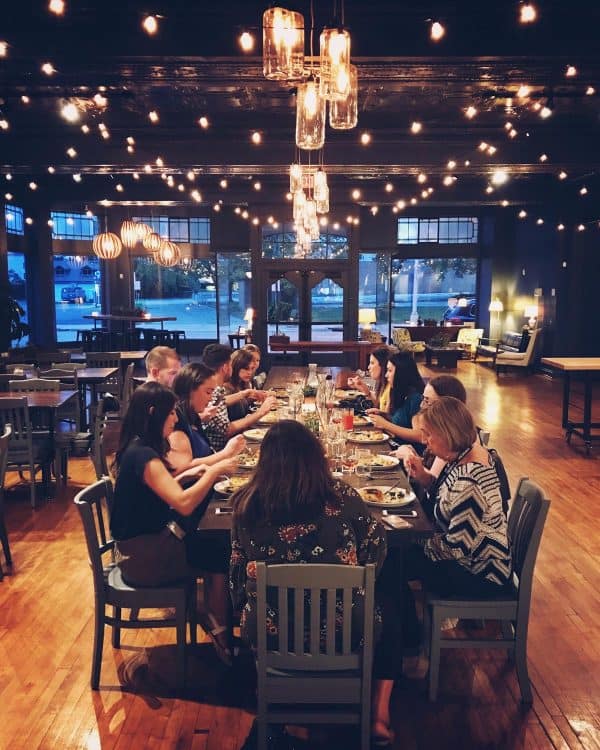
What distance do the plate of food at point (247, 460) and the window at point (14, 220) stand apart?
42.7 feet

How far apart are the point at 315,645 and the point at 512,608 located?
1.15 meters

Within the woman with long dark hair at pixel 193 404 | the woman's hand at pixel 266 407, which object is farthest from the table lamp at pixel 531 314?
the woman with long dark hair at pixel 193 404

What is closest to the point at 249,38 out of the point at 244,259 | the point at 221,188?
the point at 221,188

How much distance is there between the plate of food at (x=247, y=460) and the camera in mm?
4008

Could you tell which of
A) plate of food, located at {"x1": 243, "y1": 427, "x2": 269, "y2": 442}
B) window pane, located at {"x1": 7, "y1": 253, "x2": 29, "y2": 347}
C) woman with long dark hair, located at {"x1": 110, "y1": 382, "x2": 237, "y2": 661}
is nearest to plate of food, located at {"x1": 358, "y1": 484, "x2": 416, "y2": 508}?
woman with long dark hair, located at {"x1": 110, "y1": 382, "x2": 237, "y2": 661}

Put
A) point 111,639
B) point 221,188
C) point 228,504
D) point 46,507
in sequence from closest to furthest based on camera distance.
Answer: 1. point 228,504
2. point 111,639
3. point 46,507
4. point 221,188

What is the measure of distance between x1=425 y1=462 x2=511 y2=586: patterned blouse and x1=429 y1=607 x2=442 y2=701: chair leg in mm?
264

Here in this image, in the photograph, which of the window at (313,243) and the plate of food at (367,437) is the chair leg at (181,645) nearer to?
the plate of food at (367,437)

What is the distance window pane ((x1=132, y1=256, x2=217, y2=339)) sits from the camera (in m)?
19.9

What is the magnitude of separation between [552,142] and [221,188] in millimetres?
6346

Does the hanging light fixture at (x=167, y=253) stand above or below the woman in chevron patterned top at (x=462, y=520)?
above

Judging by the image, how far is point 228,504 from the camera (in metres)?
3.39

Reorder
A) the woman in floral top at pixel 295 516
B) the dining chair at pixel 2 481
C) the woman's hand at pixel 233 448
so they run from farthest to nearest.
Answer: the dining chair at pixel 2 481, the woman's hand at pixel 233 448, the woman in floral top at pixel 295 516

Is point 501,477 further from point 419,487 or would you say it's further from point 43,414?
point 43,414
